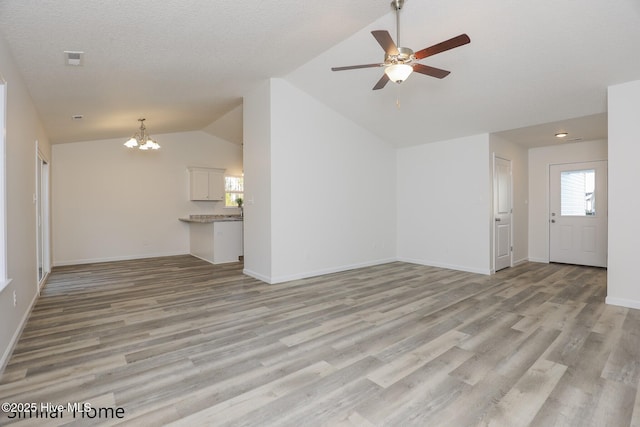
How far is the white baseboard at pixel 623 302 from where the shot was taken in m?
3.68

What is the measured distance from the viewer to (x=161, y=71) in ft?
12.3

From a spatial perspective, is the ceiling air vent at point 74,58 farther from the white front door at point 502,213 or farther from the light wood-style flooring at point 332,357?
the white front door at point 502,213

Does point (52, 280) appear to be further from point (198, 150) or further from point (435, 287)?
point (435, 287)

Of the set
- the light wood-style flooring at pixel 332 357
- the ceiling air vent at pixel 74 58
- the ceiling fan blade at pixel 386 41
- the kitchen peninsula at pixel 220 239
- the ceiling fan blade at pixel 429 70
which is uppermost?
the ceiling air vent at pixel 74 58

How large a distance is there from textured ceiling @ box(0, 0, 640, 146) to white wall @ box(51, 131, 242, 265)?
1.81 m

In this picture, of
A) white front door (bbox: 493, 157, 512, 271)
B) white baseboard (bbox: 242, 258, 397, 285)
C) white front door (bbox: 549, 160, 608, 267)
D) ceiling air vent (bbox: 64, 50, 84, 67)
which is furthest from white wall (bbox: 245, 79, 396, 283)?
white front door (bbox: 549, 160, 608, 267)

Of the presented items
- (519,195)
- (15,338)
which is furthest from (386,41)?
(519,195)

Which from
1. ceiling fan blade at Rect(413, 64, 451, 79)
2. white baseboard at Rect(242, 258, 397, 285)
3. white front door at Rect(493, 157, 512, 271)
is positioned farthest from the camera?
white front door at Rect(493, 157, 512, 271)

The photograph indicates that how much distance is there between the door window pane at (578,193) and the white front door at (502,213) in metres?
1.29

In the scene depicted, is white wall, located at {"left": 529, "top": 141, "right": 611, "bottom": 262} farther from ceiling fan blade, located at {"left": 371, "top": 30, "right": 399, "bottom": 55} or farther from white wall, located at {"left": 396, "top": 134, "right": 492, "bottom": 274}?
ceiling fan blade, located at {"left": 371, "top": 30, "right": 399, "bottom": 55}

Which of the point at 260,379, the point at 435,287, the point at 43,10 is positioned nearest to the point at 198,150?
the point at 43,10

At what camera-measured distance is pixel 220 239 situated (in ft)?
22.2

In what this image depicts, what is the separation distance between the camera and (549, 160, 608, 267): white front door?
19.8 feet

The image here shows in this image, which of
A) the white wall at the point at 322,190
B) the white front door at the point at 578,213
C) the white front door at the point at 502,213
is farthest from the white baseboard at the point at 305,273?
the white front door at the point at 578,213
